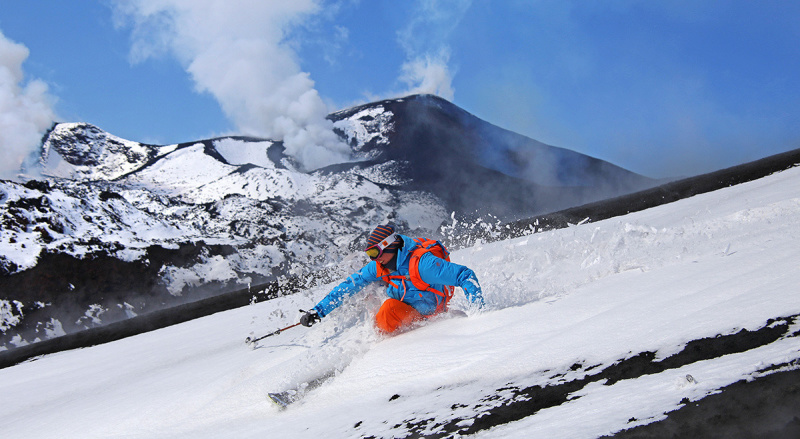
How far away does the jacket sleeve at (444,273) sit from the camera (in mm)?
4508

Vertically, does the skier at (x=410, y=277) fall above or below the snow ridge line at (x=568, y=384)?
above

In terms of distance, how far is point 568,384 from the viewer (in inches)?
103

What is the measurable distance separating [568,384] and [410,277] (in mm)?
2350

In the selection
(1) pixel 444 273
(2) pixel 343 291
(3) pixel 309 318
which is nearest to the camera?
(1) pixel 444 273

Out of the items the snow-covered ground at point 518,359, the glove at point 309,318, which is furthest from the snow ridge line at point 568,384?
the glove at point 309,318

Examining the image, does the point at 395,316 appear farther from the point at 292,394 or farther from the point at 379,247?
the point at 292,394

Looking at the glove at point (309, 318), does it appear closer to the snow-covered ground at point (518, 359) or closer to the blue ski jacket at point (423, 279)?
the blue ski jacket at point (423, 279)

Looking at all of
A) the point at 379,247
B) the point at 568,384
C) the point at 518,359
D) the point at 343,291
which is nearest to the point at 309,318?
the point at 343,291

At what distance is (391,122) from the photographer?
122 m

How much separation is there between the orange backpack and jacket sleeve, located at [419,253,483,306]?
2.7 inches

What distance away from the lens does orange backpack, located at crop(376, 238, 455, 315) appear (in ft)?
15.4

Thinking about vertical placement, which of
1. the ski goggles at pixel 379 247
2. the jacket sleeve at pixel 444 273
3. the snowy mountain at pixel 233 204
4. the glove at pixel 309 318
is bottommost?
the glove at pixel 309 318

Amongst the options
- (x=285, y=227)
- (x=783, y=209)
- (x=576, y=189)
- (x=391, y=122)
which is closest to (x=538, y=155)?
(x=576, y=189)

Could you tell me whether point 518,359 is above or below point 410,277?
below
